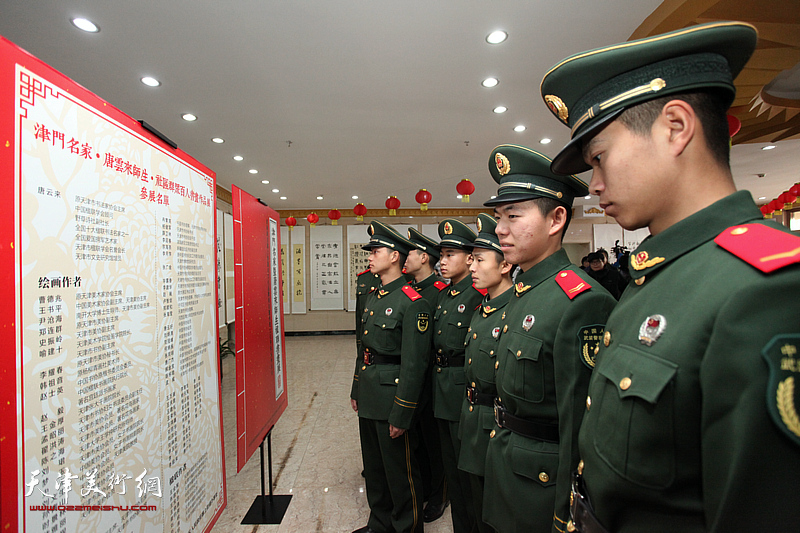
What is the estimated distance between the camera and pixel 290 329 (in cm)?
928

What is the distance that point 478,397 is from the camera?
5.07 feet

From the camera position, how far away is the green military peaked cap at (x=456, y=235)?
8.52ft

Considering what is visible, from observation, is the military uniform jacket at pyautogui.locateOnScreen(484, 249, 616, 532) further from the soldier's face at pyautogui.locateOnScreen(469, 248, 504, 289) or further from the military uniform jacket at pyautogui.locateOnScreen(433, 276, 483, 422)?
the military uniform jacket at pyautogui.locateOnScreen(433, 276, 483, 422)

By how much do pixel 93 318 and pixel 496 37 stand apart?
8.96 ft

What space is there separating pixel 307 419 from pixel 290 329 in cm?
566

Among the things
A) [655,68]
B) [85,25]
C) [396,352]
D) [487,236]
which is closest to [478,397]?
[396,352]

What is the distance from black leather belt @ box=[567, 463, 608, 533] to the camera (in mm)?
672

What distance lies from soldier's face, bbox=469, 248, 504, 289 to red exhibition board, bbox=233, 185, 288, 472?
1.22 m

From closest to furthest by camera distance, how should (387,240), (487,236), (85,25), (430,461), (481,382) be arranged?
(481,382) → (487,236) → (85,25) → (387,240) → (430,461)

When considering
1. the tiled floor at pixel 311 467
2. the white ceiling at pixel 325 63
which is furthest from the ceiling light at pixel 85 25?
the tiled floor at pixel 311 467

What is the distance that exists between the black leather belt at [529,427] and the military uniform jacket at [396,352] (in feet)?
2.67

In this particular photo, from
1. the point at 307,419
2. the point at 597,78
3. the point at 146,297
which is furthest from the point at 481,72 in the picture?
the point at 307,419

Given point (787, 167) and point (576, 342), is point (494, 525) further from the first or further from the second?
point (787, 167)

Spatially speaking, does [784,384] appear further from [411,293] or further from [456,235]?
[456,235]
